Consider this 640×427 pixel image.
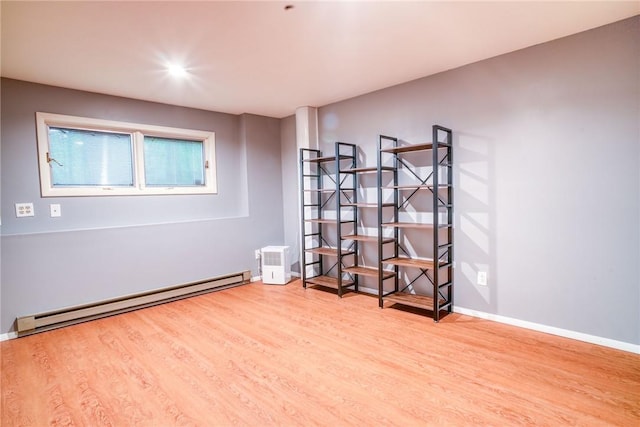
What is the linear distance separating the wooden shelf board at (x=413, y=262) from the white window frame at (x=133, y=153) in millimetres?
2569

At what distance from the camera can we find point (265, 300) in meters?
3.83

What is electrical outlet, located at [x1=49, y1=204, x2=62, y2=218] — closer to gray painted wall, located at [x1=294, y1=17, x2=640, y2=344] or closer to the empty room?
the empty room

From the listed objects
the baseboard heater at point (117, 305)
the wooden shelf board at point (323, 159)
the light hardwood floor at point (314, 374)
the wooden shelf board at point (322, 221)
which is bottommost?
the light hardwood floor at point (314, 374)

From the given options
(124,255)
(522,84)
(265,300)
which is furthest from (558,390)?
(124,255)

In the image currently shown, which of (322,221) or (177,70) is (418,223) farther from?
(177,70)

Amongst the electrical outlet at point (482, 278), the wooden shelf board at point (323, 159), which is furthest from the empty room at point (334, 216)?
the wooden shelf board at point (323, 159)

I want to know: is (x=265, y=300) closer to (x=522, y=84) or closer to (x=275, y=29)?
(x=275, y=29)

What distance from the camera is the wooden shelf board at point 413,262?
3.09 m

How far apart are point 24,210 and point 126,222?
2.86 feet

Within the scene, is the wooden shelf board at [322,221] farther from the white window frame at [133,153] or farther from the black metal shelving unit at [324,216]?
the white window frame at [133,153]

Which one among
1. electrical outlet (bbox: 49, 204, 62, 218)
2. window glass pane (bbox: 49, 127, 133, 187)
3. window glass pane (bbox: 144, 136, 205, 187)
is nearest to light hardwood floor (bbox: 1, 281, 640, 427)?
electrical outlet (bbox: 49, 204, 62, 218)

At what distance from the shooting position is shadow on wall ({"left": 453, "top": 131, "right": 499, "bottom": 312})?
117 inches

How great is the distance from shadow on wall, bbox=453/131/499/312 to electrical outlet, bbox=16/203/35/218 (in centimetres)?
406

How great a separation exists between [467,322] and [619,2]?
2.55 meters
